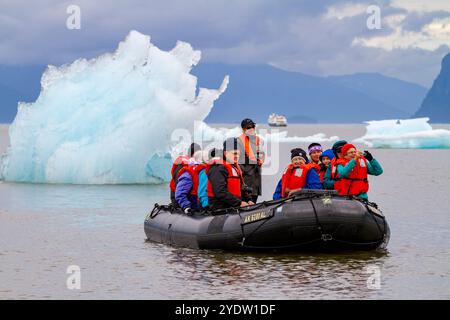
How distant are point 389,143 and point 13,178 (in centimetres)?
3677

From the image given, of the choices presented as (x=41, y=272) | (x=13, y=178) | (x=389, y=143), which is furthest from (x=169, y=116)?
(x=389, y=143)

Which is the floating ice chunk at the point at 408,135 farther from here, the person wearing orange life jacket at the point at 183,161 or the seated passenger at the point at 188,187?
the seated passenger at the point at 188,187

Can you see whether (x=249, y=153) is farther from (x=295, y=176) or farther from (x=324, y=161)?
(x=324, y=161)

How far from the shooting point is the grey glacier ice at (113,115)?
28.7 meters

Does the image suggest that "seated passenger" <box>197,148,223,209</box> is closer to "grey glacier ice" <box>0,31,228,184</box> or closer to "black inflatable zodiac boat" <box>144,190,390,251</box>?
"black inflatable zodiac boat" <box>144,190,390,251</box>

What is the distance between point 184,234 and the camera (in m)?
15.6

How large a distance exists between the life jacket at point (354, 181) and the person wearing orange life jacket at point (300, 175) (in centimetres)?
50

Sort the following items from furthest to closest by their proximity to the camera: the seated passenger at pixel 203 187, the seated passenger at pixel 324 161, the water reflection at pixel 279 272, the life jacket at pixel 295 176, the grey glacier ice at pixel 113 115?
the grey glacier ice at pixel 113 115, the seated passenger at pixel 324 161, the seated passenger at pixel 203 187, the life jacket at pixel 295 176, the water reflection at pixel 279 272

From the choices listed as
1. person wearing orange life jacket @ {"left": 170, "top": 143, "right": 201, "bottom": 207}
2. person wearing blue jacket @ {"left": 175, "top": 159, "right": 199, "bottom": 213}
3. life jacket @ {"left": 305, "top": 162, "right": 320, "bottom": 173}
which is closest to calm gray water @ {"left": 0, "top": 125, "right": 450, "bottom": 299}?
person wearing blue jacket @ {"left": 175, "top": 159, "right": 199, "bottom": 213}

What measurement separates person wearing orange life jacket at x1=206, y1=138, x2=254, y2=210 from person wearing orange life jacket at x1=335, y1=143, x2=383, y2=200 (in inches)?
64.2

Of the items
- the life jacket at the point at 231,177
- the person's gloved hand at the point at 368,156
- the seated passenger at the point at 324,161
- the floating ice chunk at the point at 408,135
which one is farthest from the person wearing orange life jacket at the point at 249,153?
the floating ice chunk at the point at 408,135

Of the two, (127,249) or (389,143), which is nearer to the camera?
(127,249)
